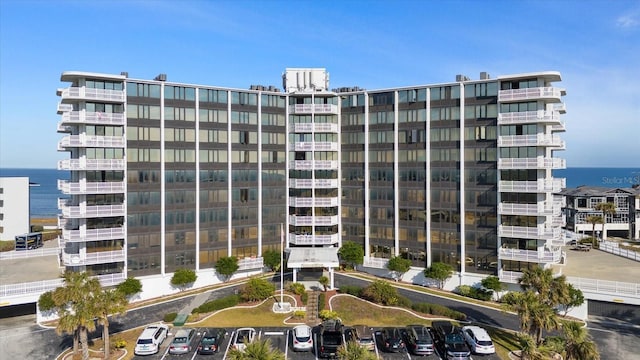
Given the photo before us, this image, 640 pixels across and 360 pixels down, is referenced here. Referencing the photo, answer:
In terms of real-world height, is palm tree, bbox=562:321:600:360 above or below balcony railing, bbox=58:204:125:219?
below

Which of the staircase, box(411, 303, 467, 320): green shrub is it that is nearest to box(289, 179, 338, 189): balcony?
the staircase

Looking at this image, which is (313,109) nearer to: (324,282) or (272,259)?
(272,259)

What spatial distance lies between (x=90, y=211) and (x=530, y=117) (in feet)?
183

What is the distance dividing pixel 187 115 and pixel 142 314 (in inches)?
1043

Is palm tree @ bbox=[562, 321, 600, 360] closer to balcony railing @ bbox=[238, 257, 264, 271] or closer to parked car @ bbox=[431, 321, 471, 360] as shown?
parked car @ bbox=[431, 321, 471, 360]

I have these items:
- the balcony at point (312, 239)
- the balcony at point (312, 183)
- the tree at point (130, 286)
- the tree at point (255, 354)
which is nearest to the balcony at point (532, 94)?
the balcony at point (312, 183)

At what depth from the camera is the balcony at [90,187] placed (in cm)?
5494

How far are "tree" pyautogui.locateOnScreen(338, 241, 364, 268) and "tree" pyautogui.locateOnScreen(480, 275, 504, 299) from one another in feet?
57.1

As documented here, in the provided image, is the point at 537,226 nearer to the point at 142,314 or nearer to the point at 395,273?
the point at 395,273

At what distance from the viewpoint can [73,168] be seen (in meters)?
55.0

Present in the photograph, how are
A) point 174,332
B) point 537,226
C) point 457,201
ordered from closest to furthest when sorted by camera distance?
point 174,332 < point 537,226 < point 457,201

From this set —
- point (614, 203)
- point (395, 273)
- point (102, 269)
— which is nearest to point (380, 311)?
point (395, 273)

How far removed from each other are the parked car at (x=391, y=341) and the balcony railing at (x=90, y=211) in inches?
1418

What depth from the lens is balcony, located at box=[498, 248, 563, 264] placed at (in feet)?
183
